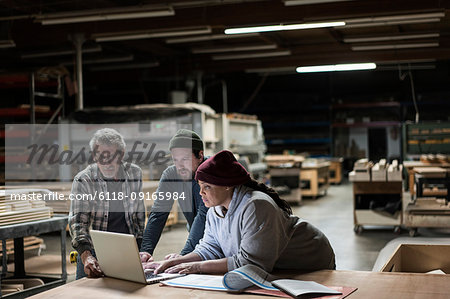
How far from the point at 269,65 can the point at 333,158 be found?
5.57m

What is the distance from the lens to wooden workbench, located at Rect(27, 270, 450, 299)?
2221mm

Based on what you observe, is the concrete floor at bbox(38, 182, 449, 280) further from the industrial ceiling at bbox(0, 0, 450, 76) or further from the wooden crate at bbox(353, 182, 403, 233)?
the industrial ceiling at bbox(0, 0, 450, 76)

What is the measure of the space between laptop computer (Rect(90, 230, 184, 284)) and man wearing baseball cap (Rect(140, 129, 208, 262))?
0.57m

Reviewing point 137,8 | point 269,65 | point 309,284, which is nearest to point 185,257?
point 309,284

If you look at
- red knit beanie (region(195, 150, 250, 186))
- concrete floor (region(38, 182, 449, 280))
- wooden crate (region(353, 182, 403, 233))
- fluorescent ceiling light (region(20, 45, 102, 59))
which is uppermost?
fluorescent ceiling light (region(20, 45, 102, 59))

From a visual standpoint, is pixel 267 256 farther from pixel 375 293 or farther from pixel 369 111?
pixel 369 111

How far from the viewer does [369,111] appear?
18.3m

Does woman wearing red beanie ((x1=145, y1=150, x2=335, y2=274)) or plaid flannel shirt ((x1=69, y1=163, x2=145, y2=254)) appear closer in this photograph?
woman wearing red beanie ((x1=145, y1=150, x2=335, y2=274))

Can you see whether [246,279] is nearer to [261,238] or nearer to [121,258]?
[261,238]

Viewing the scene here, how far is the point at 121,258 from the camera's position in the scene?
2.47 metres

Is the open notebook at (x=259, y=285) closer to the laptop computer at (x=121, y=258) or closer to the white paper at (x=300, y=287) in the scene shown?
the white paper at (x=300, y=287)

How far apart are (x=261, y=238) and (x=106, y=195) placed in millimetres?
1255

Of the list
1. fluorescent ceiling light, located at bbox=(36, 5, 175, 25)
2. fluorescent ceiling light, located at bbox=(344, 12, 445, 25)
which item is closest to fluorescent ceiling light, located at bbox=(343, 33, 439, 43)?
fluorescent ceiling light, located at bbox=(344, 12, 445, 25)

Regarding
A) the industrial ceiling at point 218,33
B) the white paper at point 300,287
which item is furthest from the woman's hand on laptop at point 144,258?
the industrial ceiling at point 218,33
